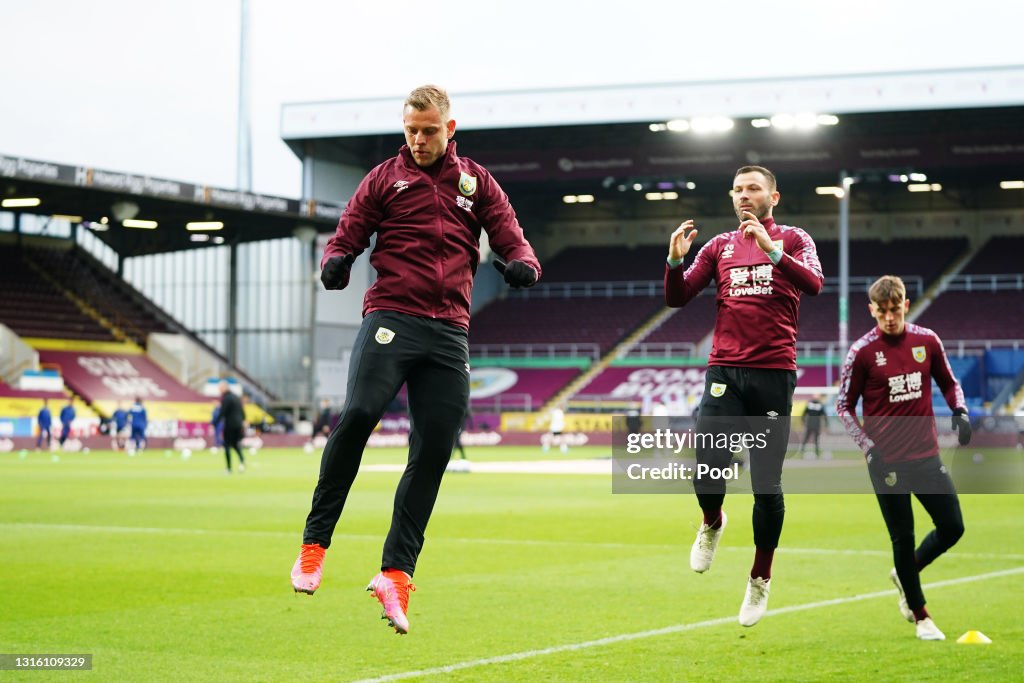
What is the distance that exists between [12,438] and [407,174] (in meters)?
40.8

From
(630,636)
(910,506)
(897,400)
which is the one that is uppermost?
(897,400)

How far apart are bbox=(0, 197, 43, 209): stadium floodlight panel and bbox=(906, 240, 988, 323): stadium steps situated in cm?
3391

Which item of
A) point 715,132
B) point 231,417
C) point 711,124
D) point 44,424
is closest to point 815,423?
point 231,417

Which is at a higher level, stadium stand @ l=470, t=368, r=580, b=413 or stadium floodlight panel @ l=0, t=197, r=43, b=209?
stadium floodlight panel @ l=0, t=197, r=43, b=209

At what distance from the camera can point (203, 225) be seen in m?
56.8

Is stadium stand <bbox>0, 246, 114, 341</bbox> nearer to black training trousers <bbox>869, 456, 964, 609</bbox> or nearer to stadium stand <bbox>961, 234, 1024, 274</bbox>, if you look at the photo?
stadium stand <bbox>961, 234, 1024, 274</bbox>

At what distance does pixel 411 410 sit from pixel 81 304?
51.6 meters

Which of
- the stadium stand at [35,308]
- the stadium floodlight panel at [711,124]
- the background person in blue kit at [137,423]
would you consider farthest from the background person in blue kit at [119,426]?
the stadium floodlight panel at [711,124]

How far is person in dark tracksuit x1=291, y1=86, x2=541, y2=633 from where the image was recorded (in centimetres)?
662

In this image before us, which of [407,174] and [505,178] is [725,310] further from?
[505,178]

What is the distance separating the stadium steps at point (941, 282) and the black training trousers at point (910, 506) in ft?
164

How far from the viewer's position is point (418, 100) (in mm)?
6641

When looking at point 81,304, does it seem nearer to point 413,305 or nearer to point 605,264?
point 605,264

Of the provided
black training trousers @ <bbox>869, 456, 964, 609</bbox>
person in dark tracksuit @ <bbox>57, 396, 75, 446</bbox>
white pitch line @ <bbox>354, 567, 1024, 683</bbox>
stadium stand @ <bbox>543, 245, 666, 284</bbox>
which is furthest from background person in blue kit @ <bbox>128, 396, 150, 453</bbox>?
black training trousers @ <bbox>869, 456, 964, 609</bbox>
